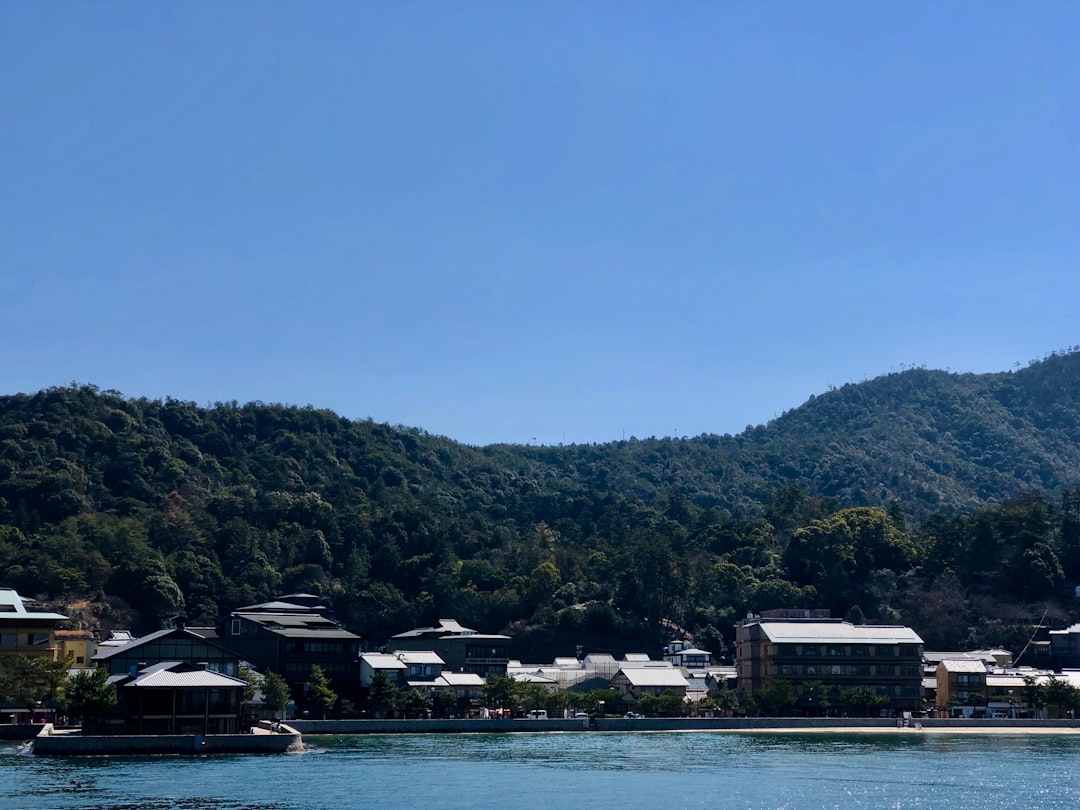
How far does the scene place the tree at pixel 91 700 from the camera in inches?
2408

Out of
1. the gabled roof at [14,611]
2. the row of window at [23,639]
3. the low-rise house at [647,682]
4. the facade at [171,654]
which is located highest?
the gabled roof at [14,611]

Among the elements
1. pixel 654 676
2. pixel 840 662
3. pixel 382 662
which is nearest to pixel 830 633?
pixel 840 662

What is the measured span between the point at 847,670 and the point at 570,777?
4867cm

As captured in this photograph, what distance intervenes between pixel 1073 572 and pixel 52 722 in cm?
9244

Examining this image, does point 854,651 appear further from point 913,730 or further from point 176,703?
point 176,703

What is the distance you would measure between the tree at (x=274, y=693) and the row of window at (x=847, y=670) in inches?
1400

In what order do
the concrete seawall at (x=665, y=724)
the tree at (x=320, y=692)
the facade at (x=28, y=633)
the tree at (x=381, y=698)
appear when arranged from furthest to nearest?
the tree at (x=381, y=698), the tree at (x=320, y=692), the concrete seawall at (x=665, y=724), the facade at (x=28, y=633)

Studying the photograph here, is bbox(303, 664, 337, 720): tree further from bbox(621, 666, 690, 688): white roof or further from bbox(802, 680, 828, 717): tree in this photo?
bbox(802, 680, 828, 717): tree

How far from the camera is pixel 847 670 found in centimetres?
9656

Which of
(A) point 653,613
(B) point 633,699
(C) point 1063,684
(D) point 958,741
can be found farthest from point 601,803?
(A) point 653,613

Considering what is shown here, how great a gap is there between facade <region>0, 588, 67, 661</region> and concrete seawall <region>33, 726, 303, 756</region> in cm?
1420

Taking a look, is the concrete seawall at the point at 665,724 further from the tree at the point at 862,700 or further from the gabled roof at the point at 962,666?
the gabled roof at the point at 962,666

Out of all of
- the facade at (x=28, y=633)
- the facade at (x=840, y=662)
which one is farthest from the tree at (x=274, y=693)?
the facade at (x=840, y=662)

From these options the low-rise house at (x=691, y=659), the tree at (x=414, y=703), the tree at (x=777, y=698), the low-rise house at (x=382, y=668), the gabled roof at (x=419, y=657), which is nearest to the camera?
the tree at (x=414, y=703)
